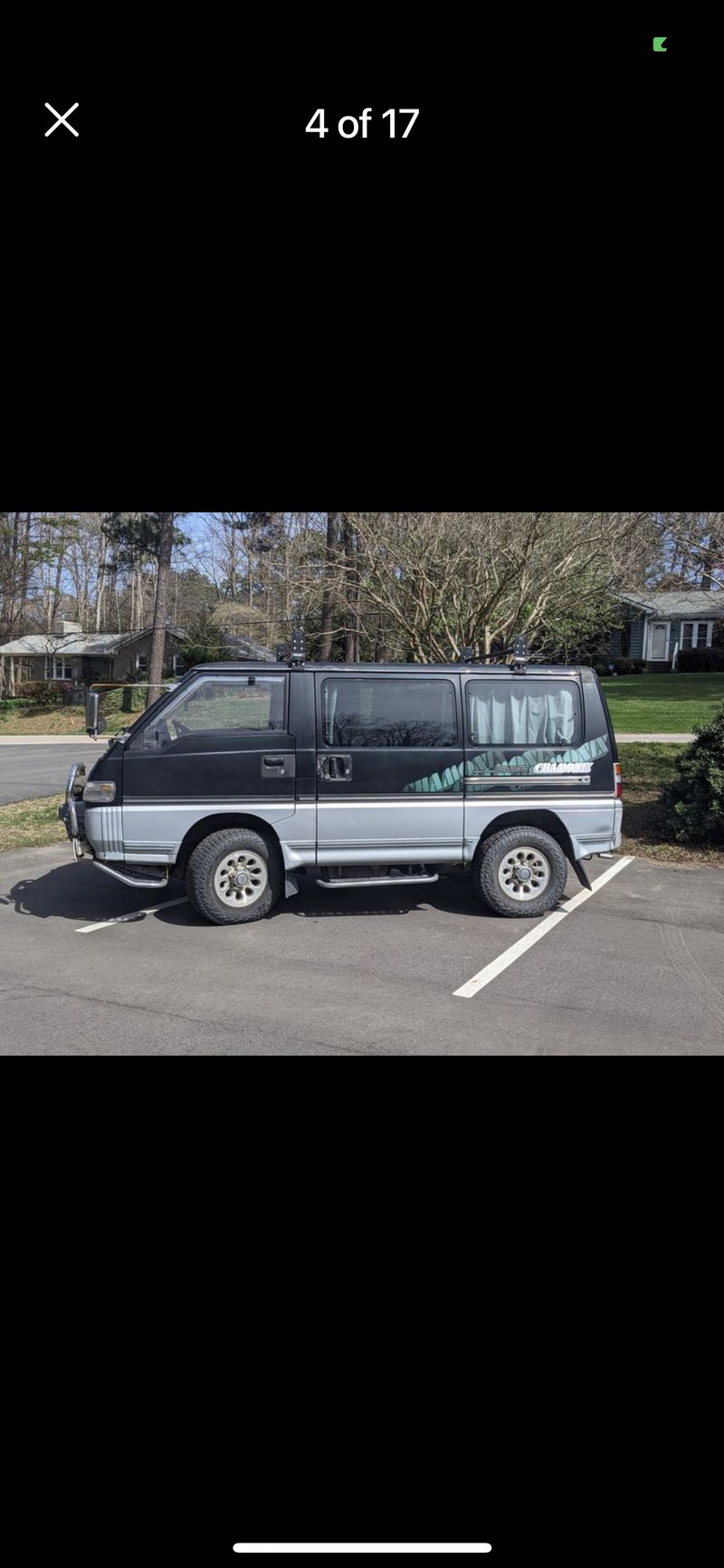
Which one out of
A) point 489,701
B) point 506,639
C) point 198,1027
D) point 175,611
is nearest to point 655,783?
point 506,639

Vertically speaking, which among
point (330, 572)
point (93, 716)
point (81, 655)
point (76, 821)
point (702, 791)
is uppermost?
point (81, 655)

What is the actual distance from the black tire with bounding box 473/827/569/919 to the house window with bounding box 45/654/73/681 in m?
42.2

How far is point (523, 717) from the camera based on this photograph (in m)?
7.40

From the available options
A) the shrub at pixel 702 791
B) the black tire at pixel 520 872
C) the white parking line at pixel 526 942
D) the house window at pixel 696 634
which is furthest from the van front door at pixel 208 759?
the house window at pixel 696 634

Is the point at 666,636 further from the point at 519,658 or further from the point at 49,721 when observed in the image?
the point at 519,658

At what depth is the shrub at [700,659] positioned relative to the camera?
35.8m

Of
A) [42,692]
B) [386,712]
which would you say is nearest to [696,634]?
[42,692]

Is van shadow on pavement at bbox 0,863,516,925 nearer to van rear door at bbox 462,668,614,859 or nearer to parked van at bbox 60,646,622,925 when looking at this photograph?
parked van at bbox 60,646,622,925

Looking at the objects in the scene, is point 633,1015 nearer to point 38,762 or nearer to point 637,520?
point 637,520

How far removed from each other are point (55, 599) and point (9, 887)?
149 ft

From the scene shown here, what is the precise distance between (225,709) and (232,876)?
1265 millimetres

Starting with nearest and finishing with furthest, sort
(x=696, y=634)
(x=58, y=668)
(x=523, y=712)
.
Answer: (x=523, y=712), (x=696, y=634), (x=58, y=668)

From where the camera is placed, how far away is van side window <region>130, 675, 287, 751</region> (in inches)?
277
